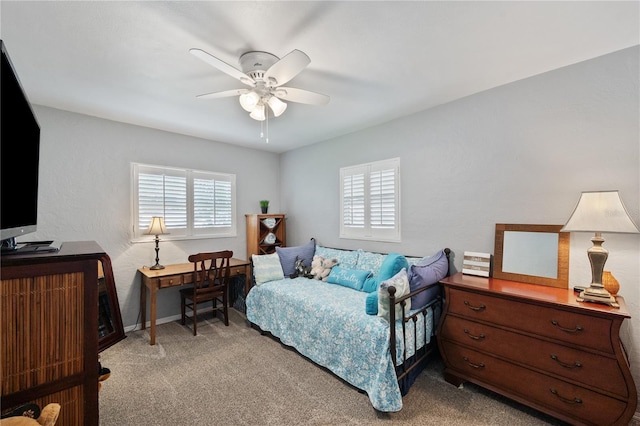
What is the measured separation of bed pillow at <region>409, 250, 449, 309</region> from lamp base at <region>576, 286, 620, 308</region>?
3.16 feet

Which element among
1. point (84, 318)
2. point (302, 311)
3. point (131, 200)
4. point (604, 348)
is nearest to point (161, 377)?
point (302, 311)

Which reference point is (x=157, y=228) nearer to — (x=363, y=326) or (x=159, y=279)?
(x=159, y=279)

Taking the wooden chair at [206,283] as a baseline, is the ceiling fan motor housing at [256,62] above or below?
above

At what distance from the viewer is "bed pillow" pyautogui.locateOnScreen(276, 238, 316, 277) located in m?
3.80

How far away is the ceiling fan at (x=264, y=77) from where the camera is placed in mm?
1729

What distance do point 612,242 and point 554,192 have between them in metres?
0.50

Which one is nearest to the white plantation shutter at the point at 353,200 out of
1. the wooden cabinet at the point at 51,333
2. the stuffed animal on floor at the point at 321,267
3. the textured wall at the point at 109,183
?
the stuffed animal on floor at the point at 321,267

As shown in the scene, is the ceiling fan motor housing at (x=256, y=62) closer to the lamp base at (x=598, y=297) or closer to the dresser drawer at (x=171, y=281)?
the dresser drawer at (x=171, y=281)

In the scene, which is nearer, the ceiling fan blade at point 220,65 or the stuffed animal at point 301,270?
the ceiling fan blade at point 220,65

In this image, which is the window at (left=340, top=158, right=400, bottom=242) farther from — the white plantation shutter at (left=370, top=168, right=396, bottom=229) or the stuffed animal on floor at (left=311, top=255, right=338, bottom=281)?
the stuffed animal on floor at (left=311, top=255, right=338, bottom=281)

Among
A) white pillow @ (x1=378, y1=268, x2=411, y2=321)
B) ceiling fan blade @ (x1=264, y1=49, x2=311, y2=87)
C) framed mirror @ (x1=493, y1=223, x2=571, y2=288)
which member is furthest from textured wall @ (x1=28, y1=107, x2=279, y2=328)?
framed mirror @ (x1=493, y1=223, x2=571, y2=288)

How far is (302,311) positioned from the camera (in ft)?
9.23

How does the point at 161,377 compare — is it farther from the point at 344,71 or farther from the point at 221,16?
the point at 344,71

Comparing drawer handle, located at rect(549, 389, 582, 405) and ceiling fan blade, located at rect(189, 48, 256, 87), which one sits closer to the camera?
ceiling fan blade, located at rect(189, 48, 256, 87)
